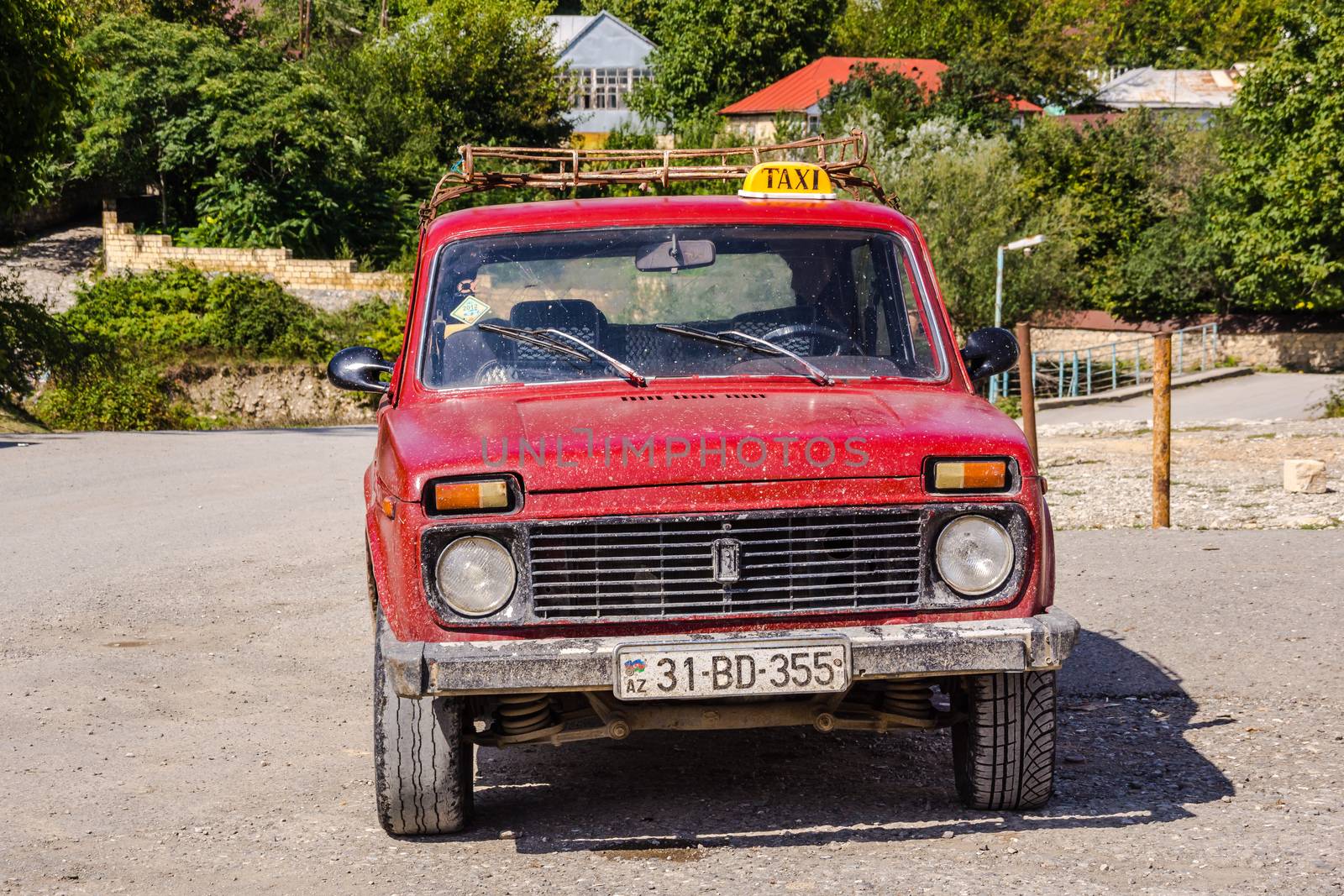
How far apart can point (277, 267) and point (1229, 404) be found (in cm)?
2332

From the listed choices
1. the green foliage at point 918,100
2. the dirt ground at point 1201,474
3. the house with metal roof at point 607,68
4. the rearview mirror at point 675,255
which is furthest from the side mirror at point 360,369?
the house with metal roof at point 607,68

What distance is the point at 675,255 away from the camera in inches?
232

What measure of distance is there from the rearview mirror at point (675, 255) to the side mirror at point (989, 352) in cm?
102

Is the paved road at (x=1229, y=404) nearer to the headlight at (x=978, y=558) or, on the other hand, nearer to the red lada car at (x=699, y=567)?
the red lada car at (x=699, y=567)

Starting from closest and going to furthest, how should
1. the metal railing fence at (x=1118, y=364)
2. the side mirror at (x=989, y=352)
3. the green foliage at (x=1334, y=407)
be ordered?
1. the side mirror at (x=989, y=352)
2. the green foliage at (x=1334, y=407)
3. the metal railing fence at (x=1118, y=364)

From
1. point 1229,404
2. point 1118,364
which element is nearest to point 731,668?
point 1229,404

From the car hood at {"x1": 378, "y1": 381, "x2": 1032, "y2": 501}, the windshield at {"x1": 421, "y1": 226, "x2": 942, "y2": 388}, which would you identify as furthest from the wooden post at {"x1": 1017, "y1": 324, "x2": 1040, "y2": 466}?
the car hood at {"x1": 378, "y1": 381, "x2": 1032, "y2": 501}

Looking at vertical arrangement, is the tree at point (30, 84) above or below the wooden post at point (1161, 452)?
above

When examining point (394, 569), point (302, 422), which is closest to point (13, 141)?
point (302, 422)

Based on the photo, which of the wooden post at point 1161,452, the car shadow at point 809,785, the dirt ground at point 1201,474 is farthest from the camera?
the dirt ground at point 1201,474

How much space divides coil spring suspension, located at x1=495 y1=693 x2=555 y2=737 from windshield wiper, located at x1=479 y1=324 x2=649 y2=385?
3.78ft

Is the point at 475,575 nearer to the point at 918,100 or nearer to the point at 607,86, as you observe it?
the point at 918,100

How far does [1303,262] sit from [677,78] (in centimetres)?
3796

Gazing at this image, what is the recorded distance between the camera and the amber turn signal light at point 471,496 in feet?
15.2
